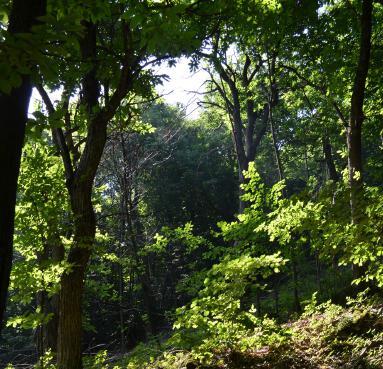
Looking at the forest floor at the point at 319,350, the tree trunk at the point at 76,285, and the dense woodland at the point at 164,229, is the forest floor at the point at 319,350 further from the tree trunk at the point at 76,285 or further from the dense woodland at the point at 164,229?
the tree trunk at the point at 76,285

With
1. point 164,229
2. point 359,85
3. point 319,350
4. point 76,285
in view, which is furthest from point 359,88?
point 76,285

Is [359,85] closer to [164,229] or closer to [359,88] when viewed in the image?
[359,88]

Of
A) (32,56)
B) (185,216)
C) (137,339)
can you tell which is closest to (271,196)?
(32,56)

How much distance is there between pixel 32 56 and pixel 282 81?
12017 mm

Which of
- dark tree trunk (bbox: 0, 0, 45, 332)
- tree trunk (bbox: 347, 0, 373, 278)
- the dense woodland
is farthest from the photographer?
tree trunk (bbox: 347, 0, 373, 278)

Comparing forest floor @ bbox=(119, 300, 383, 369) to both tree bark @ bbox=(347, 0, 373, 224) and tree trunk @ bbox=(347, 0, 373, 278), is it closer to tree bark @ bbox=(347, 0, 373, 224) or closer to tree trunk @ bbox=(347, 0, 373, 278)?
tree trunk @ bbox=(347, 0, 373, 278)

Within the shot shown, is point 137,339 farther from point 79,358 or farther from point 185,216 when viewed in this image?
point 79,358

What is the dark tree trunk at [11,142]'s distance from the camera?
1612mm

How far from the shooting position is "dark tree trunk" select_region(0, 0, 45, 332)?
1612 mm

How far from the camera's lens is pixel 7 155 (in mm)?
1638

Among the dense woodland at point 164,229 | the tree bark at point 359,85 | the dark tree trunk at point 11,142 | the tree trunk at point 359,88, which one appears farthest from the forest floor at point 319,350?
the dark tree trunk at point 11,142

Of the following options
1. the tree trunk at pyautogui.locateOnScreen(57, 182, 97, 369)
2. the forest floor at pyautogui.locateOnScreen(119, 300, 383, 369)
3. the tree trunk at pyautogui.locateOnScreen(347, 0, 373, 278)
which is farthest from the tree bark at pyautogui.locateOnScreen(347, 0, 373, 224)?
the tree trunk at pyautogui.locateOnScreen(57, 182, 97, 369)

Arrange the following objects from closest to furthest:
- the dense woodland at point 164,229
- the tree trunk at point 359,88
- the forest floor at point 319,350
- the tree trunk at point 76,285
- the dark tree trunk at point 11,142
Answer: the dark tree trunk at point 11,142 < the dense woodland at point 164,229 < the forest floor at point 319,350 < the tree trunk at point 76,285 < the tree trunk at point 359,88

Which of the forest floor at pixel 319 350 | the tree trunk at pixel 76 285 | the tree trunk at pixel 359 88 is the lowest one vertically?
the forest floor at pixel 319 350
